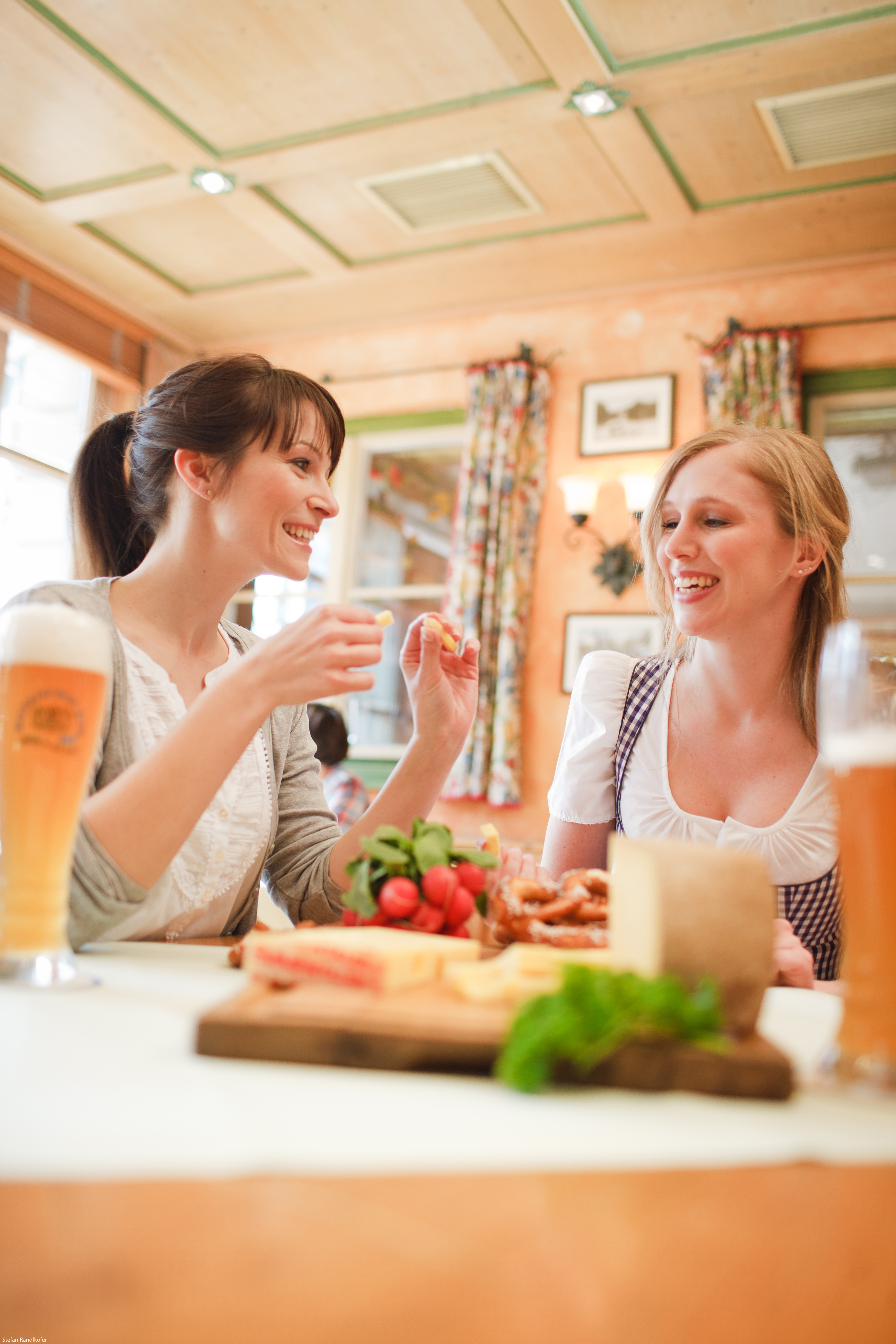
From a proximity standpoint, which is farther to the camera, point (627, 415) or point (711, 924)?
point (627, 415)

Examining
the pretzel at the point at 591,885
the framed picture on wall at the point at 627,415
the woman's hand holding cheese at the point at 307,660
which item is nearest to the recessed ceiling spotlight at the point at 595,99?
the framed picture on wall at the point at 627,415

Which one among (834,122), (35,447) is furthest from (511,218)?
(35,447)

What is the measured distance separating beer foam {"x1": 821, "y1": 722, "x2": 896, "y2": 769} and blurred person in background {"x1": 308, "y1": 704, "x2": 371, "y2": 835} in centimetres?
310

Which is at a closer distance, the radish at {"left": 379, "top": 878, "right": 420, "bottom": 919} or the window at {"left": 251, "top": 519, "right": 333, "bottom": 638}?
the radish at {"left": 379, "top": 878, "right": 420, "bottom": 919}

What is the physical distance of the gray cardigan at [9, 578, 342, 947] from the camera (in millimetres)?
976

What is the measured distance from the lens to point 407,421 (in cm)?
594

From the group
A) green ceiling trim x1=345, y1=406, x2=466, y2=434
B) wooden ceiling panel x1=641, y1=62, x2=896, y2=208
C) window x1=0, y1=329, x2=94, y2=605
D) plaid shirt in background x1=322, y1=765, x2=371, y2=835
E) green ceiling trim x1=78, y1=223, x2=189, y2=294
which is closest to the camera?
plaid shirt in background x1=322, y1=765, x2=371, y2=835

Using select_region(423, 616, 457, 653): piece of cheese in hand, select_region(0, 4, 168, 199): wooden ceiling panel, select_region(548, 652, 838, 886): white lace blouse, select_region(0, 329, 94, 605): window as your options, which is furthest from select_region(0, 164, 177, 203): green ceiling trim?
select_region(423, 616, 457, 653): piece of cheese in hand

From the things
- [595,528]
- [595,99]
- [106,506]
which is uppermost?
[595,99]

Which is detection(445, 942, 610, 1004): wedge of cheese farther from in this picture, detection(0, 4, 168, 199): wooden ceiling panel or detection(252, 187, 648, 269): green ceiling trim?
detection(252, 187, 648, 269): green ceiling trim

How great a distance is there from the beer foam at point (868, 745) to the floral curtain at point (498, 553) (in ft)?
14.6

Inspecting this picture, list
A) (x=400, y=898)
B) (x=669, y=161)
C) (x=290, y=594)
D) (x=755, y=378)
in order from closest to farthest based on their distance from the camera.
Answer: (x=400, y=898) → (x=669, y=161) → (x=755, y=378) → (x=290, y=594)

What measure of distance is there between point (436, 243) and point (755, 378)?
1.78 meters

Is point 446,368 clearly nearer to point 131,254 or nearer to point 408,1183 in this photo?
point 131,254
